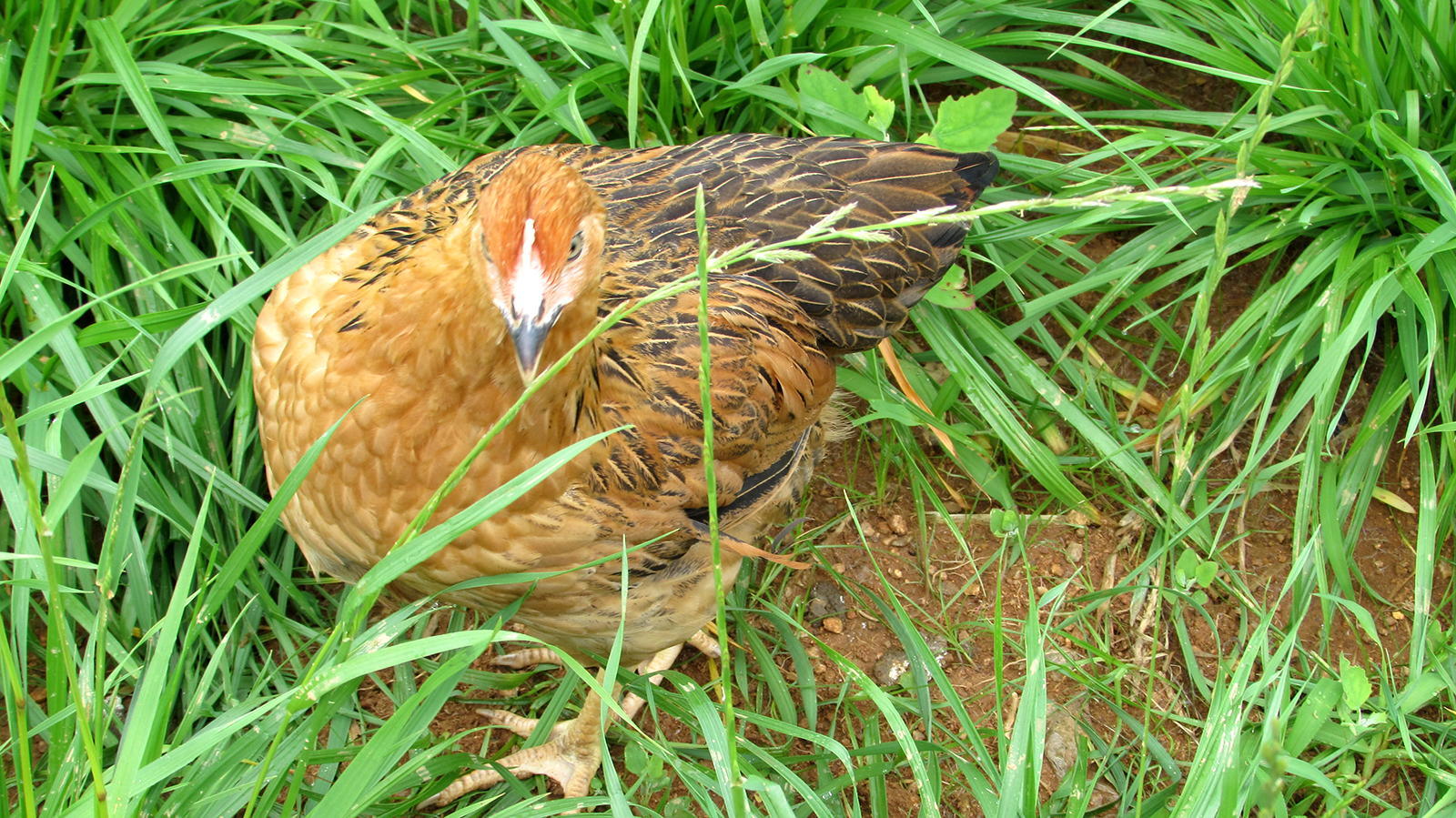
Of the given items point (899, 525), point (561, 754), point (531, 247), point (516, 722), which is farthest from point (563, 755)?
point (531, 247)

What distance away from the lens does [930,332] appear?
3463 millimetres

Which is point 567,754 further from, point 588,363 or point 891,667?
point 588,363

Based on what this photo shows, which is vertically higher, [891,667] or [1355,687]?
[1355,687]

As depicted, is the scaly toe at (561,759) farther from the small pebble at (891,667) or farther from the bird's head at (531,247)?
the bird's head at (531,247)

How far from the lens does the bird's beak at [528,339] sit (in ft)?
6.40

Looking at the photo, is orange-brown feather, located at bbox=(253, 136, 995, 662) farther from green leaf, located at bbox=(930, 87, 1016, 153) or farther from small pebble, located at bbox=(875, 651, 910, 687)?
small pebble, located at bbox=(875, 651, 910, 687)

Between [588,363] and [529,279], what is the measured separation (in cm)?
40

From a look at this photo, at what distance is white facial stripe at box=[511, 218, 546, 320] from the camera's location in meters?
1.95

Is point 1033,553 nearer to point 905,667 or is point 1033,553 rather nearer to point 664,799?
point 905,667

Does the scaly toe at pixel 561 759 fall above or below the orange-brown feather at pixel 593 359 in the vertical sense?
below

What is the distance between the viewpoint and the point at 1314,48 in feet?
10.2

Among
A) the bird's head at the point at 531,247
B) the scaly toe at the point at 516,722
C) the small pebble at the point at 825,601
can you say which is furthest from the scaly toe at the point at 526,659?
the bird's head at the point at 531,247

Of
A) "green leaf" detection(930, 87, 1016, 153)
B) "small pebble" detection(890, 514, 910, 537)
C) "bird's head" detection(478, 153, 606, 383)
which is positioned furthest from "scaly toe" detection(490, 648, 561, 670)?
"green leaf" detection(930, 87, 1016, 153)

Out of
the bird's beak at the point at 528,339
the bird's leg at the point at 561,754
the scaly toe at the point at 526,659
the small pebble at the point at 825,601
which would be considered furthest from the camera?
the small pebble at the point at 825,601
